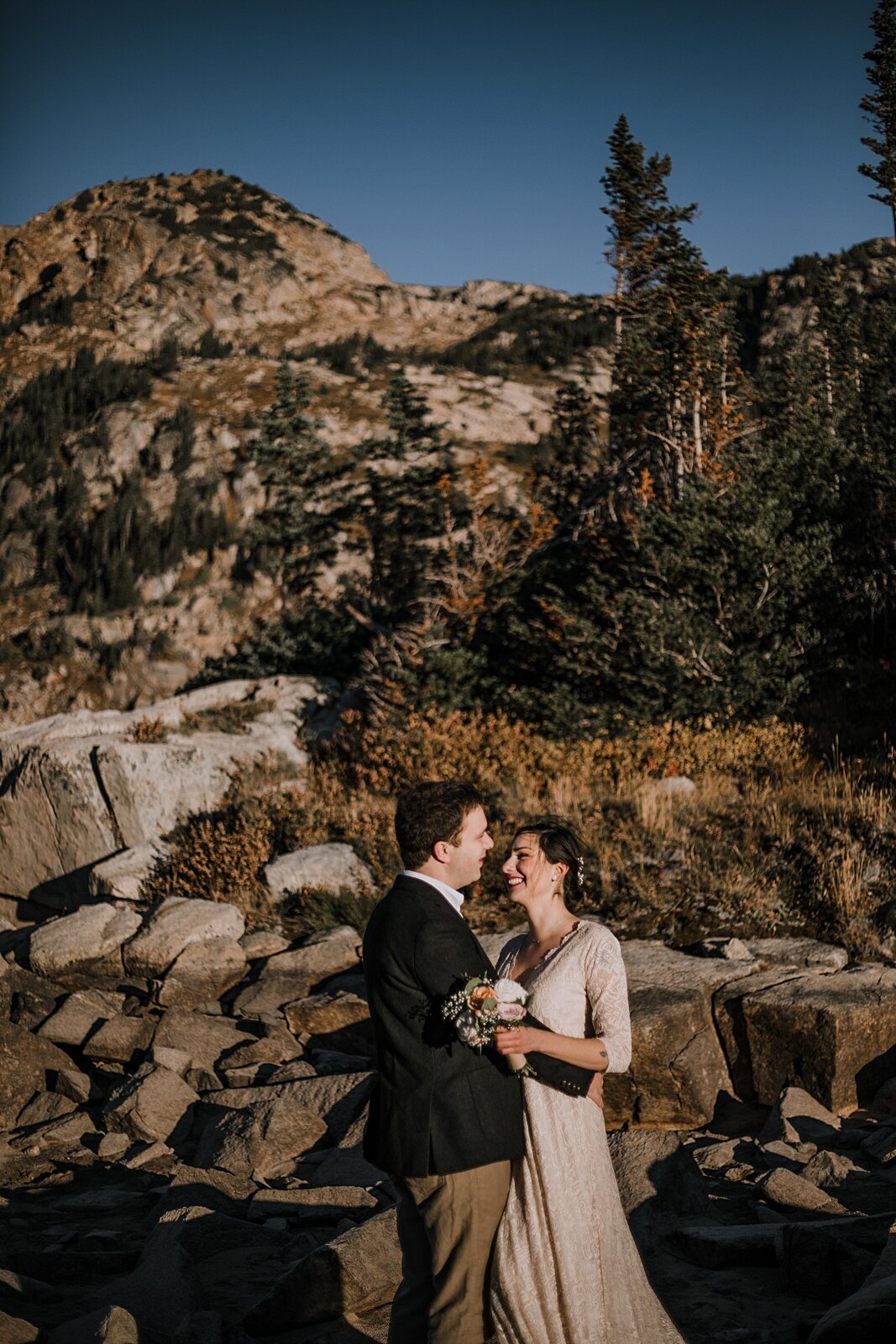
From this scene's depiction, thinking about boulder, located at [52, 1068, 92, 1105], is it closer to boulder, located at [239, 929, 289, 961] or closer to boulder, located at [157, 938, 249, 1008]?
boulder, located at [157, 938, 249, 1008]

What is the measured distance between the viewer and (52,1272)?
4.89 metres

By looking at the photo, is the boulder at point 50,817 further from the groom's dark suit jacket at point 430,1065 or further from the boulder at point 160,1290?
the groom's dark suit jacket at point 430,1065

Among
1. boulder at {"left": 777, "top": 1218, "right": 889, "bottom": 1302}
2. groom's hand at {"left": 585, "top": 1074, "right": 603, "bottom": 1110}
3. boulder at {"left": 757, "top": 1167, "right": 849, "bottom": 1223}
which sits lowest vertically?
boulder at {"left": 757, "top": 1167, "right": 849, "bottom": 1223}

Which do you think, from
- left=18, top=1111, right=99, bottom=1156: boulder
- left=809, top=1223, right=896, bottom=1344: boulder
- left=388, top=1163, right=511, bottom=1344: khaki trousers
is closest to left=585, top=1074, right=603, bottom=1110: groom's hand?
left=388, top=1163, right=511, bottom=1344: khaki trousers

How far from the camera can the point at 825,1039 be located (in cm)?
650

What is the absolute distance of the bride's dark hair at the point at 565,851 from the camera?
3441 mm

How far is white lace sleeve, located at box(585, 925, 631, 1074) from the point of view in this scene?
10.0 feet

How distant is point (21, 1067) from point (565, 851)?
6173 millimetres

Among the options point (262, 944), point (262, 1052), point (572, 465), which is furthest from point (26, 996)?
point (572, 465)

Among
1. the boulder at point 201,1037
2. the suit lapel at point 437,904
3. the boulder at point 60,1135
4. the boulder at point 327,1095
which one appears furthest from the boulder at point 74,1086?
the suit lapel at point 437,904

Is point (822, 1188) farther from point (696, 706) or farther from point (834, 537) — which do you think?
point (834, 537)

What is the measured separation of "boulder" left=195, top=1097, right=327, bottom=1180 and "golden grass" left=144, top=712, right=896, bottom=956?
9.29 ft

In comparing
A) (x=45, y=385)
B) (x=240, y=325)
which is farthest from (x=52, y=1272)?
(x=240, y=325)

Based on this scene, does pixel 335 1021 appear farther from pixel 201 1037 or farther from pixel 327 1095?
pixel 327 1095
